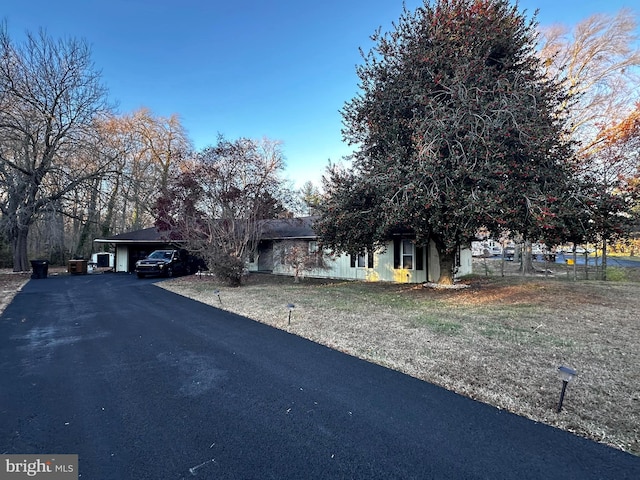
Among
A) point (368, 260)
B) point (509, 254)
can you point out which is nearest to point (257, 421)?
point (368, 260)

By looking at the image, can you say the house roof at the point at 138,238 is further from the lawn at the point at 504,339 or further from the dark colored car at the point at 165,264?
the lawn at the point at 504,339

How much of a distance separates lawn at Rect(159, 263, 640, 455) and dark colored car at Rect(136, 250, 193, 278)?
322 inches

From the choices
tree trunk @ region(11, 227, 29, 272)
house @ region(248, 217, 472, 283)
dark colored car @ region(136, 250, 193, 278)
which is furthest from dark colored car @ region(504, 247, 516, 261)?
tree trunk @ region(11, 227, 29, 272)

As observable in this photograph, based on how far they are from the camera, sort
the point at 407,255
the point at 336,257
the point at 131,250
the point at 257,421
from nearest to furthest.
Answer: the point at 257,421
the point at 407,255
the point at 336,257
the point at 131,250

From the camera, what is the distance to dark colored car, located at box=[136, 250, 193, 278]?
52.9ft

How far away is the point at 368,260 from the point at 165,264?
35.1 ft

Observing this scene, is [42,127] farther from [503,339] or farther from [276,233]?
[503,339]

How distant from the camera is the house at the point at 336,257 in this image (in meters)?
13.9

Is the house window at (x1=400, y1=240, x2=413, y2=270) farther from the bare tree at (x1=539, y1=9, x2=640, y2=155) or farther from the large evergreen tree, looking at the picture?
the bare tree at (x1=539, y1=9, x2=640, y2=155)

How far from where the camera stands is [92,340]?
526cm

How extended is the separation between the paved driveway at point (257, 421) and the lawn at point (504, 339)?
37 centimetres

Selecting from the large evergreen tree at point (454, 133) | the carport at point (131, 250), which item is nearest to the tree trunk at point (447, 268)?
the large evergreen tree at point (454, 133)

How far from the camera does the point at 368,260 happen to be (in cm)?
1526

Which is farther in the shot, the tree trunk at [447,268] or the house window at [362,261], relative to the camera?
the house window at [362,261]
